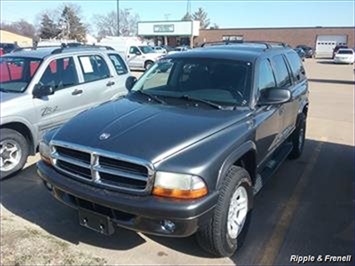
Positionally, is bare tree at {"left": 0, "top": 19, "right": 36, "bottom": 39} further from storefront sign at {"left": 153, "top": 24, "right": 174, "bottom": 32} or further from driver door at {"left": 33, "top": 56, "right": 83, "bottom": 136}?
driver door at {"left": 33, "top": 56, "right": 83, "bottom": 136}

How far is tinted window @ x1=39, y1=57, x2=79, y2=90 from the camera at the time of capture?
6.41m

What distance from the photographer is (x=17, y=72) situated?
6449 millimetres

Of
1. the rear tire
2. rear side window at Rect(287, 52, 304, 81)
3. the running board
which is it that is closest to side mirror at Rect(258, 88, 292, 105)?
the running board

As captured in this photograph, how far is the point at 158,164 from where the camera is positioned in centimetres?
323

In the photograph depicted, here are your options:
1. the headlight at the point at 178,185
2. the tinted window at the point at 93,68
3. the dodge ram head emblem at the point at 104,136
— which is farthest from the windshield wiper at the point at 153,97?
the tinted window at the point at 93,68

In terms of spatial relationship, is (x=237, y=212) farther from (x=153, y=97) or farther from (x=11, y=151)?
(x=11, y=151)

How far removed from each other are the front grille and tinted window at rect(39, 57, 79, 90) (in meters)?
2.96

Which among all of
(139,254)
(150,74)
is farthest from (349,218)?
(150,74)

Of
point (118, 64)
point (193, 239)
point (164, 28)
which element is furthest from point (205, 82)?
point (164, 28)

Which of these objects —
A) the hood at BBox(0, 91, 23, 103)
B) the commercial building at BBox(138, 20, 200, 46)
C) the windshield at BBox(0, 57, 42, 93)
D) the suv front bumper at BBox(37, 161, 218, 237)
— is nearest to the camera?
the suv front bumper at BBox(37, 161, 218, 237)

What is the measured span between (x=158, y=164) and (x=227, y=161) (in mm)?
638

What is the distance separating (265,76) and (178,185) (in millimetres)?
2293

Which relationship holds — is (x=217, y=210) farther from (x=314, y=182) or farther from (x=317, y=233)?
(x=314, y=182)

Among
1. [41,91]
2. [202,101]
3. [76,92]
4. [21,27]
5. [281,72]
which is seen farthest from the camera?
[21,27]
